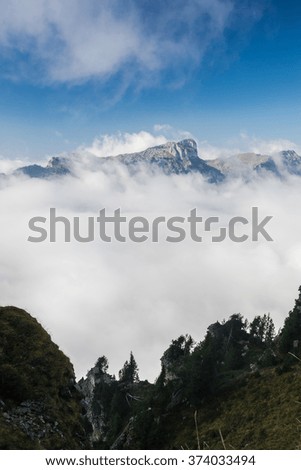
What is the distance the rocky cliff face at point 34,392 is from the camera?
52.5ft

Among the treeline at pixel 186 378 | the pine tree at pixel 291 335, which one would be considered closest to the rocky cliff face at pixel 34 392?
the treeline at pixel 186 378

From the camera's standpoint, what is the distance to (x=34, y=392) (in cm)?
1886

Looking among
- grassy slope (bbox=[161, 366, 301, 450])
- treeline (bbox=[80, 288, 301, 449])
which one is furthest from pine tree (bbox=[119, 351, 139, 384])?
grassy slope (bbox=[161, 366, 301, 450])

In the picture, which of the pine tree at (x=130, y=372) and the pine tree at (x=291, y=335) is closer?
the pine tree at (x=291, y=335)

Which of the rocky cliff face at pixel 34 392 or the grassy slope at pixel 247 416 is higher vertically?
the rocky cliff face at pixel 34 392

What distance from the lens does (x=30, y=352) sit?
21547mm

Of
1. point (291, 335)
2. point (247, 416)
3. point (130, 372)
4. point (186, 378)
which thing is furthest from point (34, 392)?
point (130, 372)

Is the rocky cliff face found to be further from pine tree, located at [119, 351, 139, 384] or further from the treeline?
pine tree, located at [119, 351, 139, 384]

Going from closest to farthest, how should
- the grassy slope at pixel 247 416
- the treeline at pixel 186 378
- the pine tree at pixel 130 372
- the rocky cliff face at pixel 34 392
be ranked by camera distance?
1. the rocky cliff face at pixel 34 392
2. the grassy slope at pixel 247 416
3. the treeline at pixel 186 378
4. the pine tree at pixel 130 372

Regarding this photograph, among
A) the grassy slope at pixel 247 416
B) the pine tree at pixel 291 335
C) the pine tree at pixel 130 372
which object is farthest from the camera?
the pine tree at pixel 130 372

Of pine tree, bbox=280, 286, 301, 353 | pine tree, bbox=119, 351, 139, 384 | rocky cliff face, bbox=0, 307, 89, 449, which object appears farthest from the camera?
pine tree, bbox=119, 351, 139, 384

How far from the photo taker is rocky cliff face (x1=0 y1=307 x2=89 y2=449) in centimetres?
1599

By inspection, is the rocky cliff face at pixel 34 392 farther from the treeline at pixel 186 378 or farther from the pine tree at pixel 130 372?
the pine tree at pixel 130 372
